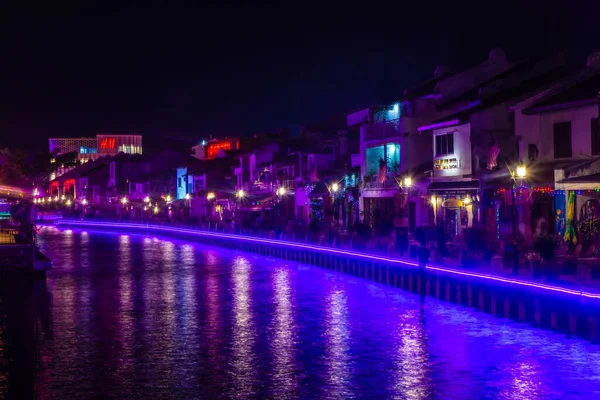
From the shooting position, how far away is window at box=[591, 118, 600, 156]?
36.1 metres

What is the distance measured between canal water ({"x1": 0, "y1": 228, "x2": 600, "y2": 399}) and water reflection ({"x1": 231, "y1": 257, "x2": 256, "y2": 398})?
41 millimetres

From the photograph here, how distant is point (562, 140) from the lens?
38.2 meters

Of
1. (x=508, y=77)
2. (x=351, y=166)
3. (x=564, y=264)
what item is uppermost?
(x=508, y=77)

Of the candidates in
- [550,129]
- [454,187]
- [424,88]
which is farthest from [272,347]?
[424,88]

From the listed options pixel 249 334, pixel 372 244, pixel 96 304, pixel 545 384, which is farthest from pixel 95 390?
pixel 372 244

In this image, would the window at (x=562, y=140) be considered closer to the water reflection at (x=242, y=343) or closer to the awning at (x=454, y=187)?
the awning at (x=454, y=187)

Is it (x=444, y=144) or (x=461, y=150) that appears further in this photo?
(x=444, y=144)

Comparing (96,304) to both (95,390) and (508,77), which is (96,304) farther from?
(508,77)

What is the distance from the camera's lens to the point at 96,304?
31578 mm

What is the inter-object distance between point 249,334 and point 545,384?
365 inches

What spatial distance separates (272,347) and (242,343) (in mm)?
1013

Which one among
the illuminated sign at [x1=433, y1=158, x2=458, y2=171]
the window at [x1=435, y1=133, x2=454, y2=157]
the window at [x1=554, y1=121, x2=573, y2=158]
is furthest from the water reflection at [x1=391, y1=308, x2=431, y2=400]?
the window at [x1=435, y1=133, x2=454, y2=157]

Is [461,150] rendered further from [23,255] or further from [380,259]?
[23,255]

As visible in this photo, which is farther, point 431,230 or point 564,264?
point 431,230
